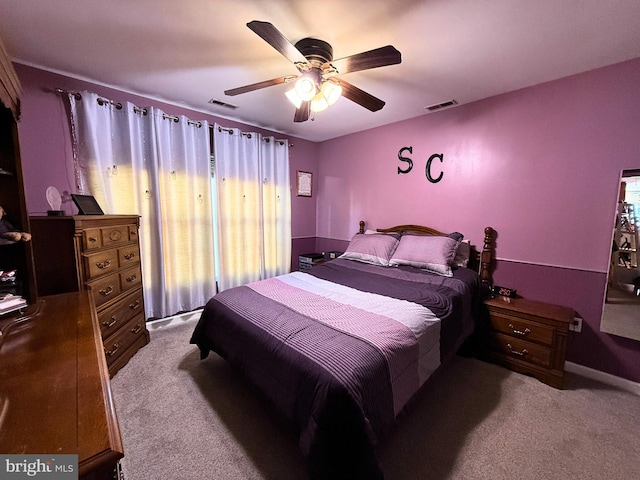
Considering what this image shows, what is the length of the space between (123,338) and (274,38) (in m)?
2.41

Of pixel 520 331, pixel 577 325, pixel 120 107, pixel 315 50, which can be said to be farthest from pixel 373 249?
pixel 120 107

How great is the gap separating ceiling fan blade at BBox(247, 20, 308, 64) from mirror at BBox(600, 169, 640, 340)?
2477mm

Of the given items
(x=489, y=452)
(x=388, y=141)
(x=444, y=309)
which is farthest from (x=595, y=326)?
(x=388, y=141)

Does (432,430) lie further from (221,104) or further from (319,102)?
(221,104)

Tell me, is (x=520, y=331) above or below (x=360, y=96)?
below

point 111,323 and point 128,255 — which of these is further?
point 128,255

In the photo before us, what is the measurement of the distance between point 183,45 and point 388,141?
2.35m

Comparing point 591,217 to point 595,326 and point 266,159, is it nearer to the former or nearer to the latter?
point 595,326

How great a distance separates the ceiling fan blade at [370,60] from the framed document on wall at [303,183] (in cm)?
240

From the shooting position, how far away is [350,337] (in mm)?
1354

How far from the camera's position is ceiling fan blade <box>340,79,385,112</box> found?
1.78m

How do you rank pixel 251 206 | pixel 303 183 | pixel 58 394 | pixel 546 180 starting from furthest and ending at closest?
1. pixel 303 183
2. pixel 251 206
3. pixel 546 180
4. pixel 58 394

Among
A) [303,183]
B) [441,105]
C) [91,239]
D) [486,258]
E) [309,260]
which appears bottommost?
[309,260]

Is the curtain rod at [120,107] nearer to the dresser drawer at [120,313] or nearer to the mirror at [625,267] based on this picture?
the dresser drawer at [120,313]
